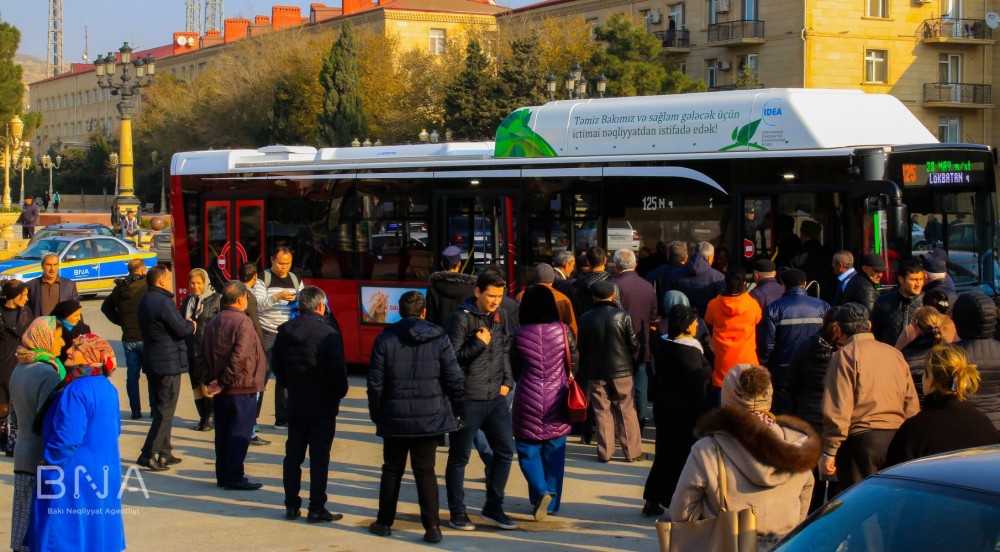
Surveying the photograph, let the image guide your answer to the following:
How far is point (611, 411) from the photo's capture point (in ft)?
34.0

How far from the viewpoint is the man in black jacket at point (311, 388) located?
8.30 m

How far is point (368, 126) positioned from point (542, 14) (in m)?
12.4

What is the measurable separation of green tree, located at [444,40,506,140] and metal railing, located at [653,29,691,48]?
32.3ft

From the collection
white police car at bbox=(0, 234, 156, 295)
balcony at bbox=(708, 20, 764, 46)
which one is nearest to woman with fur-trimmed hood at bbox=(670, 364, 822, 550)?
white police car at bbox=(0, 234, 156, 295)

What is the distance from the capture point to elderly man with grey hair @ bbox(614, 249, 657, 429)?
436 inches

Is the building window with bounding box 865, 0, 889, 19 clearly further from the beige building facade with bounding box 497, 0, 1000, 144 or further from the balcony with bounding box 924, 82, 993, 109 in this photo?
the balcony with bounding box 924, 82, 993, 109

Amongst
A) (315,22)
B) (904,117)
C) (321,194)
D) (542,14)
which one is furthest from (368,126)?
(904,117)

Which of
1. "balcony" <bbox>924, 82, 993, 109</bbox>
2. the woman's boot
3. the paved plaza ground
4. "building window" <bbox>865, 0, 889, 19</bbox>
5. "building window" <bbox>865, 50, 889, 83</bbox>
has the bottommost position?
the paved plaza ground

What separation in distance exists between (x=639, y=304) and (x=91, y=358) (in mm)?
5943

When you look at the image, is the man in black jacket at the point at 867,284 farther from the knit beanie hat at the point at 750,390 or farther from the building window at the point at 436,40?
the building window at the point at 436,40

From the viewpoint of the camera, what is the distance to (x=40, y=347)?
263 inches

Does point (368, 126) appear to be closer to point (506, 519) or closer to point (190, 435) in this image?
point (190, 435)

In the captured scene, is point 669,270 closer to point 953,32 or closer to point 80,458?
point 80,458

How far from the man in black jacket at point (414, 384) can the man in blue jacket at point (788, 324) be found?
2911 millimetres
